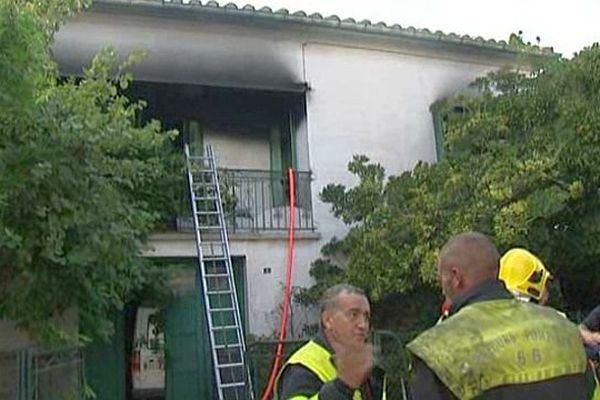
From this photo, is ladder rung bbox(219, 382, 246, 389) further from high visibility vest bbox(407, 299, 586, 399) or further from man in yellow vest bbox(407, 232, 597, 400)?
high visibility vest bbox(407, 299, 586, 399)

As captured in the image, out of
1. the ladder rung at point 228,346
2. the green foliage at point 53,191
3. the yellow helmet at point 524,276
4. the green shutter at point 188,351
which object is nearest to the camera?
the yellow helmet at point 524,276

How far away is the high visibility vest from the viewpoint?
2.42 metres

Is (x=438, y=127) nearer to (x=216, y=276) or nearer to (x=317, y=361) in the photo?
(x=216, y=276)

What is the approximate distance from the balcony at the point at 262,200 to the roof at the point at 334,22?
2344 millimetres

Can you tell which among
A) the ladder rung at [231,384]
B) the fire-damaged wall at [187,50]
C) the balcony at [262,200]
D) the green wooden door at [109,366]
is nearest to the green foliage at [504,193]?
the balcony at [262,200]

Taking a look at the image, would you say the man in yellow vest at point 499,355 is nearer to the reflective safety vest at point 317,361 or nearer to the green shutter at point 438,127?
the reflective safety vest at point 317,361

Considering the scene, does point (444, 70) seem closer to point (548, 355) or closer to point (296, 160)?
point (296, 160)

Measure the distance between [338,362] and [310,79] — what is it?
9629 mm

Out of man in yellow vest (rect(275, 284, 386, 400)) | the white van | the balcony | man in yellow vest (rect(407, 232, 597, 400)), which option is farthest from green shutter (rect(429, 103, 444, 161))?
man in yellow vest (rect(407, 232, 597, 400))

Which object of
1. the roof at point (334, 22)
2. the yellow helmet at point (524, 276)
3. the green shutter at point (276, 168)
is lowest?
the yellow helmet at point (524, 276)

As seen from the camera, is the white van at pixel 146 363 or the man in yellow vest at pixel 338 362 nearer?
the man in yellow vest at pixel 338 362

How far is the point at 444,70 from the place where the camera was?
530 inches

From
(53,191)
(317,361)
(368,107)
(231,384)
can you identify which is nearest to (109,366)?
(231,384)

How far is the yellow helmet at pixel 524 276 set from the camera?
3807 millimetres
